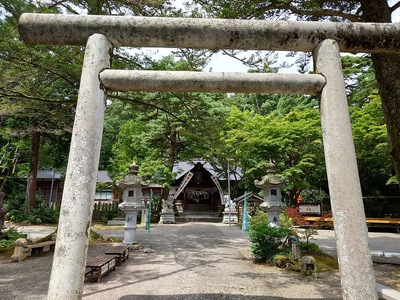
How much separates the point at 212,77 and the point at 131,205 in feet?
25.0

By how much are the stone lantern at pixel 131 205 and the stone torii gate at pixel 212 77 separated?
7.29m

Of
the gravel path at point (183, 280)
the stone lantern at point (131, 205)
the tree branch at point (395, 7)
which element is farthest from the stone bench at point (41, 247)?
the tree branch at point (395, 7)

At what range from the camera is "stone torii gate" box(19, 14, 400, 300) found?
2.57 m

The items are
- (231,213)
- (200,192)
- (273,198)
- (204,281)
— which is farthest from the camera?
(200,192)

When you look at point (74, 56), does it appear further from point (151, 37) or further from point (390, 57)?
point (390, 57)

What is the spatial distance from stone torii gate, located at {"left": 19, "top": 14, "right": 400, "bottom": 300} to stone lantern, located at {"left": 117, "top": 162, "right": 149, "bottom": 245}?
7.29 m

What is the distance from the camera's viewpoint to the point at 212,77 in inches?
122

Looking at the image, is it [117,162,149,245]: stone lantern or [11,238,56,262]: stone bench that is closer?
[11,238,56,262]: stone bench

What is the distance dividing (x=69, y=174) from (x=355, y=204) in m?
2.81

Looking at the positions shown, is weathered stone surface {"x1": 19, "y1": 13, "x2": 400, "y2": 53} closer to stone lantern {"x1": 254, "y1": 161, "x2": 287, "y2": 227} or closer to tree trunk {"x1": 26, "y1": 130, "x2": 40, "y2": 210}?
stone lantern {"x1": 254, "y1": 161, "x2": 287, "y2": 227}

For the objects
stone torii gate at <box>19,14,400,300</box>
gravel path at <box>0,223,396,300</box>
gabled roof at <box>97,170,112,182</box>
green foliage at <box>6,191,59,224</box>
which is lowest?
gravel path at <box>0,223,396,300</box>

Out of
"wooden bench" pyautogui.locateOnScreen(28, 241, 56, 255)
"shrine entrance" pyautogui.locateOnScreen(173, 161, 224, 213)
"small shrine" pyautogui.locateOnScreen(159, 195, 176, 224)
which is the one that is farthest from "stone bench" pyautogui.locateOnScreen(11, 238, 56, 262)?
"shrine entrance" pyautogui.locateOnScreen(173, 161, 224, 213)

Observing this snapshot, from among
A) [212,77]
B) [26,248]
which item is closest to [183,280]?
[212,77]

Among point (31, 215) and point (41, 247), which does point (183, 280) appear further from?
point (31, 215)
